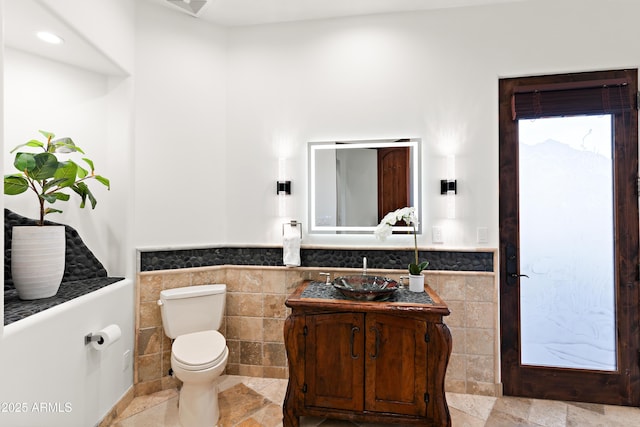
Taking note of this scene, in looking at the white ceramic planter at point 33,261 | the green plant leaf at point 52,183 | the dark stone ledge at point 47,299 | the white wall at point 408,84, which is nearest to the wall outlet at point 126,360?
the dark stone ledge at point 47,299

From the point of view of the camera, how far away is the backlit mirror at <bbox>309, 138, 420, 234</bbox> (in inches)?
94.1

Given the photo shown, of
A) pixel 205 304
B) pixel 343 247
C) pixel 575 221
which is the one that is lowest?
pixel 205 304

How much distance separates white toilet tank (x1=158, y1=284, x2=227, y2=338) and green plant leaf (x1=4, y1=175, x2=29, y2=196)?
1.00 m

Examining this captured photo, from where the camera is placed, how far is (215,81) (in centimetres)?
255

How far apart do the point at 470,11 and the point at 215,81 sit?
2.01m

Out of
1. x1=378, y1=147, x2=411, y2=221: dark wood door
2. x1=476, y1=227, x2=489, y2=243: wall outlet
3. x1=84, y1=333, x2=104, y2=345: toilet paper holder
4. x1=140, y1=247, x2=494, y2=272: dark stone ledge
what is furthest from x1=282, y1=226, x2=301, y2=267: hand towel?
x1=476, y1=227, x2=489, y2=243: wall outlet

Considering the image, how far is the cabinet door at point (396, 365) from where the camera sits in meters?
1.85

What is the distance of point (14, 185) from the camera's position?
1693 mm

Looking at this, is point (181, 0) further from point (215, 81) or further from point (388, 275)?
point (388, 275)

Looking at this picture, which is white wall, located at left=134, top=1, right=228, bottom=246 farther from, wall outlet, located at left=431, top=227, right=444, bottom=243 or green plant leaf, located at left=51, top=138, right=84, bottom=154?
wall outlet, located at left=431, top=227, right=444, bottom=243

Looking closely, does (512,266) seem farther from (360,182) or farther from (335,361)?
(335,361)

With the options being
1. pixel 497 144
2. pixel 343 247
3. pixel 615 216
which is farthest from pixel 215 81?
pixel 615 216

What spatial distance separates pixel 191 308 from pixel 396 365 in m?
1.43

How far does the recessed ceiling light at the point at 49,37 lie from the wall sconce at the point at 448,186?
2.60 m
